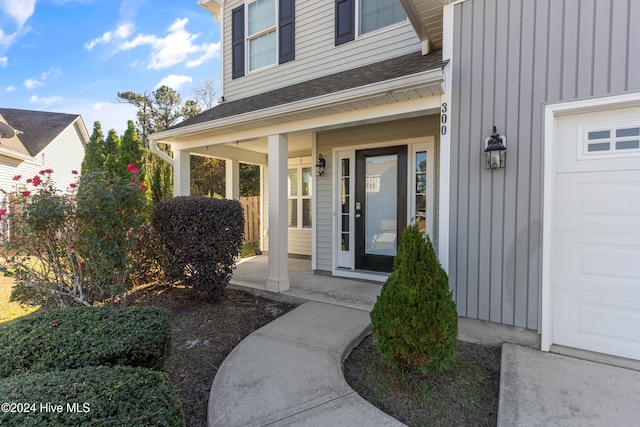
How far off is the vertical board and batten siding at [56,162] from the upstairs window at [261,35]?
838cm

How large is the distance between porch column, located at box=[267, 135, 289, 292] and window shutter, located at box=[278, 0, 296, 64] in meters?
2.42

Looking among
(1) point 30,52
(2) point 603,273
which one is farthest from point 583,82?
(1) point 30,52

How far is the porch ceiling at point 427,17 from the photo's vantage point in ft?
10.9

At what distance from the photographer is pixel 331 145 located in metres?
5.53

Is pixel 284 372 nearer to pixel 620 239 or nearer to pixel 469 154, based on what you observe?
pixel 469 154

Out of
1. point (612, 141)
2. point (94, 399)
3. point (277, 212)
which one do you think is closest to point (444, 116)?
point (612, 141)

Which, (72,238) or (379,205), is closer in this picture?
(72,238)

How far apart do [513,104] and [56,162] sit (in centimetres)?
1695

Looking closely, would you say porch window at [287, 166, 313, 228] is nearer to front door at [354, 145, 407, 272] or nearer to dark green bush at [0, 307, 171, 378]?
front door at [354, 145, 407, 272]

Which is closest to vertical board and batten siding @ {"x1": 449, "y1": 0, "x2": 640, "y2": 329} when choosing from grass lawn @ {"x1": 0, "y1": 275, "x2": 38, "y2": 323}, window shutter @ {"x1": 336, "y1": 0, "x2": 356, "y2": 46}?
window shutter @ {"x1": 336, "y1": 0, "x2": 356, "y2": 46}

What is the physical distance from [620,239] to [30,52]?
1787cm

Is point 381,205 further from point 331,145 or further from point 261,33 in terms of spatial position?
point 261,33

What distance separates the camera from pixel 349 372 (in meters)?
2.70

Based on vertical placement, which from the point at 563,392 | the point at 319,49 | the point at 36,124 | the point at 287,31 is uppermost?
the point at 36,124
